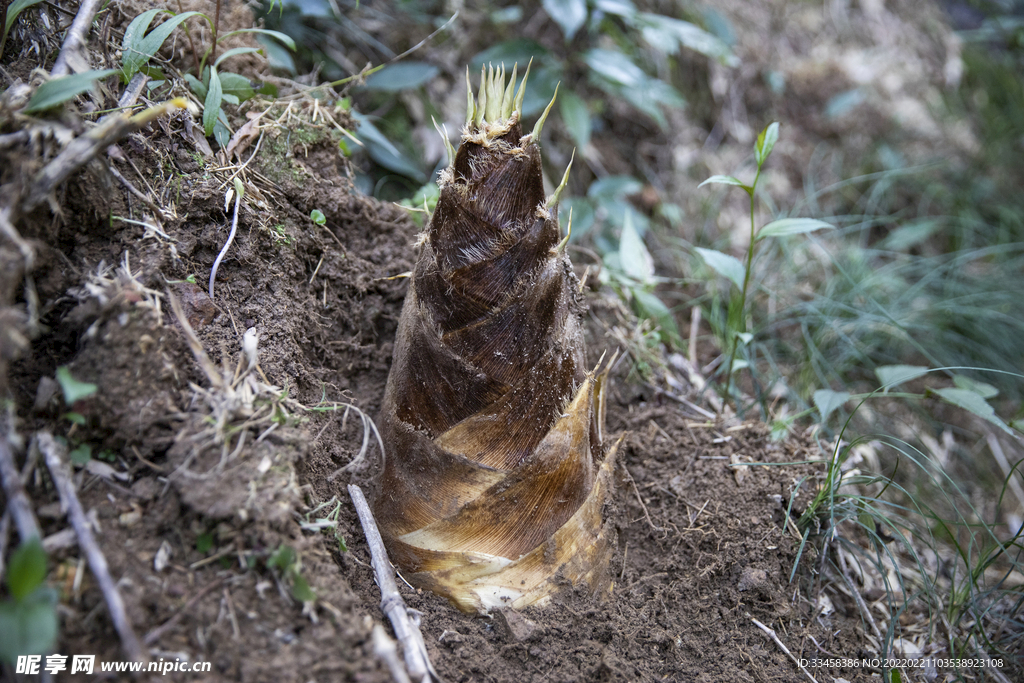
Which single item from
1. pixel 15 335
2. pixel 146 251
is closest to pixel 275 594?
pixel 15 335

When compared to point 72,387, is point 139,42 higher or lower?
higher

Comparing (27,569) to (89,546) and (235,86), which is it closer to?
(89,546)

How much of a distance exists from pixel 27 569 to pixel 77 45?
47.8 inches

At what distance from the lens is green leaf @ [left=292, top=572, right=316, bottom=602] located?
1119mm

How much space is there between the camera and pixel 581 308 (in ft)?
5.19

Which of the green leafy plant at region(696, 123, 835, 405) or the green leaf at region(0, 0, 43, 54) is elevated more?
the green leaf at region(0, 0, 43, 54)

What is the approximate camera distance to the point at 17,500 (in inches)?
39.1

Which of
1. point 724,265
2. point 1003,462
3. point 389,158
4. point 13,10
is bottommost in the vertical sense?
point 1003,462

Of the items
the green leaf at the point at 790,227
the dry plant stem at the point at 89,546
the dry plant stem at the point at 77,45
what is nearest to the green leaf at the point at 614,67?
the green leaf at the point at 790,227

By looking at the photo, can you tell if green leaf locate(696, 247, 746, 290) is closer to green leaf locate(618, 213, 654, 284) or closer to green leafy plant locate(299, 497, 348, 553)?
green leaf locate(618, 213, 654, 284)

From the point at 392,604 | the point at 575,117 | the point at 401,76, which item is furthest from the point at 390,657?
the point at 575,117

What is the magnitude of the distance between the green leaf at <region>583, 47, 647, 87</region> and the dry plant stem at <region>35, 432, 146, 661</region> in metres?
2.53

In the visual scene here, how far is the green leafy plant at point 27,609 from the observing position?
2.91ft

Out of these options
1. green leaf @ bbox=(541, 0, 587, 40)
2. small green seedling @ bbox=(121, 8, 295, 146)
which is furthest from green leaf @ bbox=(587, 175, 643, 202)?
small green seedling @ bbox=(121, 8, 295, 146)
